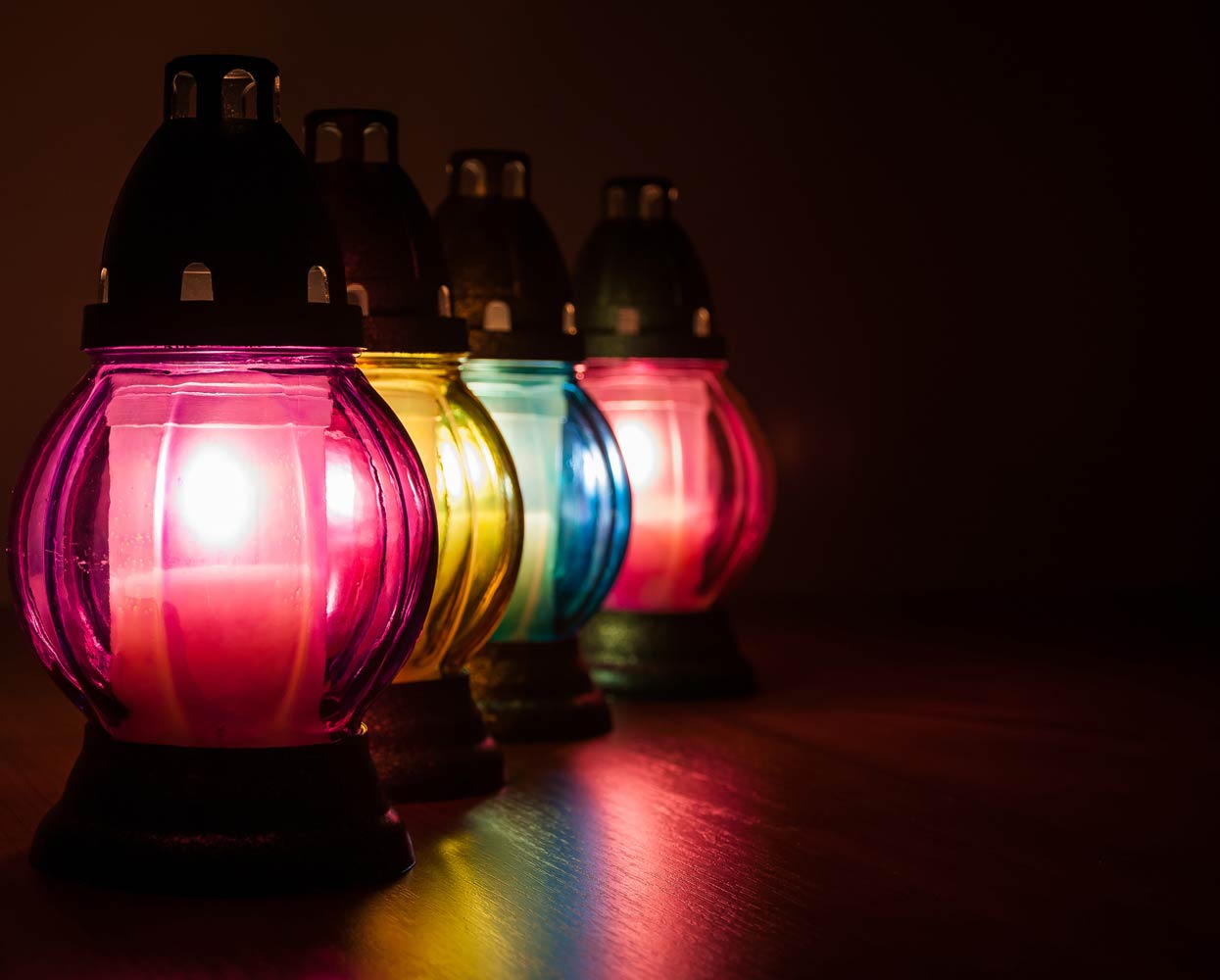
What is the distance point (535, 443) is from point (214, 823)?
1.11 ft

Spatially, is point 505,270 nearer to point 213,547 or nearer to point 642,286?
point 642,286

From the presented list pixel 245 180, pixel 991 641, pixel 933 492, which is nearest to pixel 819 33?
pixel 933 492

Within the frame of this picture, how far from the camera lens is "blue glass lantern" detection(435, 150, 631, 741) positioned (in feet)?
2.96

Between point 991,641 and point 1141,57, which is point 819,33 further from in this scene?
point 991,641

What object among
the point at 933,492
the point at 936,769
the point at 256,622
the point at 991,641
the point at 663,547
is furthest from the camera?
the point at 933,492

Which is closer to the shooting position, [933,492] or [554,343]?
[554,343]

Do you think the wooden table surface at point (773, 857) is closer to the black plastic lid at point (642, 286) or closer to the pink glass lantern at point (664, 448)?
the pink glass lantern at point (664, 448)

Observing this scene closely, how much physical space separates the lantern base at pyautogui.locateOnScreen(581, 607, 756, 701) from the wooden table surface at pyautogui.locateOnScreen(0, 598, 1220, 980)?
2 centimetres

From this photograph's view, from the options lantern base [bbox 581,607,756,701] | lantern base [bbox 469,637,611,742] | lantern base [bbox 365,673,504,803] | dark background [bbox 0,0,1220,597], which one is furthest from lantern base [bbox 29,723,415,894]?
dark background [bbox 0,0,1220,597]

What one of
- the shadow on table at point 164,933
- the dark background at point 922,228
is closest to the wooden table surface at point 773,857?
the shadow on table at point 164,933

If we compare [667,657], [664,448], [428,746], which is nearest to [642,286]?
[664,448]

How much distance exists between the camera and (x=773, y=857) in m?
0.69

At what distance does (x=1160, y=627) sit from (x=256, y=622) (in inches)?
33.3

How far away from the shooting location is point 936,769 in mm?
860
